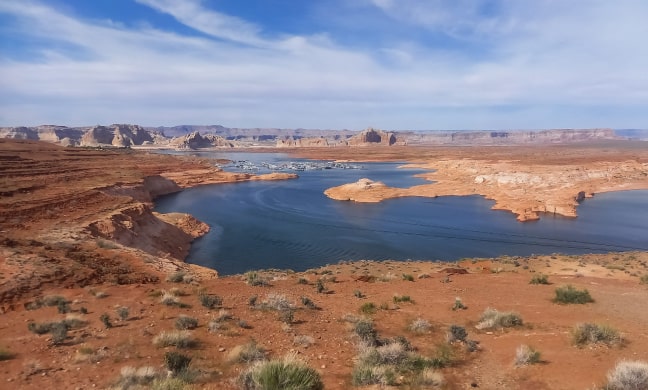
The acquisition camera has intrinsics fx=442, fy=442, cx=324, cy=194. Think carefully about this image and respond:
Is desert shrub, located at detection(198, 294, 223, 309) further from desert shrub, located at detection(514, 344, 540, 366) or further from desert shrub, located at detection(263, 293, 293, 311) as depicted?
desert shrub, located at detection(514, 344, 540, 366)

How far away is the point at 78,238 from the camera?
22.8 m

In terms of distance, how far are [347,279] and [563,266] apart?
11.9 m

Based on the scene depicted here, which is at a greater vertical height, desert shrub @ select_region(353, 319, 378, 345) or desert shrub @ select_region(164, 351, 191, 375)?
desert shrub @ select_region(164, 351, 191, 375)

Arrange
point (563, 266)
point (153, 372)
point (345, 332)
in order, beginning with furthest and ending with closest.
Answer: point (563, 266)
point (345, 332)
point (153, 372)

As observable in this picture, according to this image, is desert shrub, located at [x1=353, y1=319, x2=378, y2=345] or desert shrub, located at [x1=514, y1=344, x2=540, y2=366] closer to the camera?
desert shrub, located at [x1=514, y1=344, x2=540, y2=366]

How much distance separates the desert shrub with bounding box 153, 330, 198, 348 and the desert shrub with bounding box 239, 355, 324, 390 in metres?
2.72

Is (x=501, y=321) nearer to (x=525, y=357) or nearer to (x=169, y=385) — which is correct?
(x=525, y=357)

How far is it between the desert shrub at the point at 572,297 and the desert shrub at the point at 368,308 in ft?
18.4

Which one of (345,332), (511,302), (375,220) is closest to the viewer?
(345,332)

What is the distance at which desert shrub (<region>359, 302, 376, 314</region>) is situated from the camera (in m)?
12.2

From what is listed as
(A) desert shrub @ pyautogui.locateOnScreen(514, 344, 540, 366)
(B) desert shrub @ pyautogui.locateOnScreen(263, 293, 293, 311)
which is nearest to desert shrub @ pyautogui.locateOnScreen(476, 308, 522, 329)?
(A) desert shrub @ pyautogui.locateOnScreen(514, 344, 540, 366)

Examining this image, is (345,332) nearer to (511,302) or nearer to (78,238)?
(511,302)

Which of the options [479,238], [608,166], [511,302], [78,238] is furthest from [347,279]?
[608,166]

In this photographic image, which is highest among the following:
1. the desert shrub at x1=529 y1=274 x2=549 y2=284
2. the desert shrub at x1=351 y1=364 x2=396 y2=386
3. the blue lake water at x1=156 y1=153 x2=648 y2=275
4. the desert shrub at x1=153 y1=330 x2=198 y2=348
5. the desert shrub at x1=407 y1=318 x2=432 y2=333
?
the desert shrub at x1=351 y1=364 x2=396 y2=386
